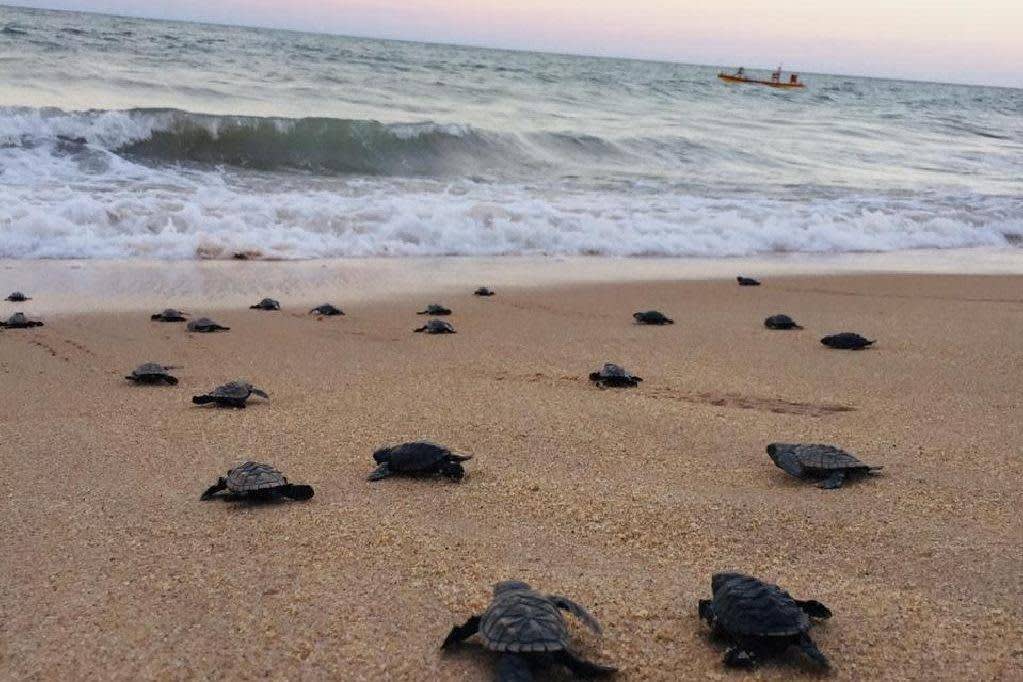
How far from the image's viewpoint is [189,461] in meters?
4.15

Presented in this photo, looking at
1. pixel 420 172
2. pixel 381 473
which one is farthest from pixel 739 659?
pixel 420 172

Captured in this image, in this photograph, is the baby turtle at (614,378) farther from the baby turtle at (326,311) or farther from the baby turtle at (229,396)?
the baby turtle at (326,311)

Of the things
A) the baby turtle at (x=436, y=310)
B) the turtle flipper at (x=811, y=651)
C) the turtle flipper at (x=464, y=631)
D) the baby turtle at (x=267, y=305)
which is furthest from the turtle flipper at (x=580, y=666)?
the baby turtle at (x=267, y=305)

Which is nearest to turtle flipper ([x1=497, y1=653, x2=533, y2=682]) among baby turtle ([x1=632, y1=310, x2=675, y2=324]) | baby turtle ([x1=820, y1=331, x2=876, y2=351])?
baby turtle ([x1=820, y1=331, x2=876, y2=351])

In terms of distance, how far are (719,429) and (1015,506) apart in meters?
1.43

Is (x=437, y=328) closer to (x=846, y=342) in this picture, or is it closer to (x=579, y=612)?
(x=846, y=342)

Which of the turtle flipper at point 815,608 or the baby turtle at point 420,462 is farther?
the baby turtle at point 420,462

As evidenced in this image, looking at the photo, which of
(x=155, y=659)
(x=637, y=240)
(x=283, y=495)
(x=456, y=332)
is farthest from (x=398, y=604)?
(x=637, y=240)

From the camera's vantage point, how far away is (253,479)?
11.7 feet

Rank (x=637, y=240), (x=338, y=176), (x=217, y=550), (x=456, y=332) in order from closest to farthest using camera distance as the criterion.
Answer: (x=217, y=550) < (x=456, y=332) < (x=637, y=240) < (x=338, y=176)

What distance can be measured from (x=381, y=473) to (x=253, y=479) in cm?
54

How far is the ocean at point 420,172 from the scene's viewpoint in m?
10.9

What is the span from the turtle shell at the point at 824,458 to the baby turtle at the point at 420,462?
54.8 inches

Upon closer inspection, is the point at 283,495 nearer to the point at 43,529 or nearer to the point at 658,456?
the point at 43,529
